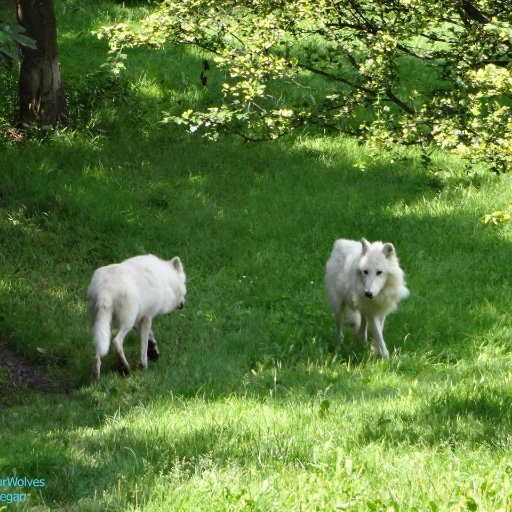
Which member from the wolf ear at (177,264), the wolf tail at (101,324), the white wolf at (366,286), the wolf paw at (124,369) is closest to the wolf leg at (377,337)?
the white wolf at (366,286)

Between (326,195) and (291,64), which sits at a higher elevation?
(291,64)

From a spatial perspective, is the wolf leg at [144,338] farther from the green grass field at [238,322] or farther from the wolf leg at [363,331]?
the wolf leg at [363,331]

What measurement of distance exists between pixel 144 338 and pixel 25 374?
1.36 metres

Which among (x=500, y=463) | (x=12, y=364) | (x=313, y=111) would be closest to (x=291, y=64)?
(x=313, y=111)

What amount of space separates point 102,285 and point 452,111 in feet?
12.7

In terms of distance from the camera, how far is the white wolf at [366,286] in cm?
1007

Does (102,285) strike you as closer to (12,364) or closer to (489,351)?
(12,364)

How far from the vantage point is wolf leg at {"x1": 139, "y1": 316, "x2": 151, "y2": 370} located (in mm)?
9875

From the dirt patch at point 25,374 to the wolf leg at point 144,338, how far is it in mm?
872

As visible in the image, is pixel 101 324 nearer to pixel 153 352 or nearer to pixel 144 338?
pixel 144 338

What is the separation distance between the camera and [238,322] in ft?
37.3

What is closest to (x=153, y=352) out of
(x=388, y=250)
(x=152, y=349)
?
(x=152, y=349)

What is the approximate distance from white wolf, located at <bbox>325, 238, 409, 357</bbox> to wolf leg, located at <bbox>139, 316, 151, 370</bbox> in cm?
219

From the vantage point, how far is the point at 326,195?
50.2 ft
